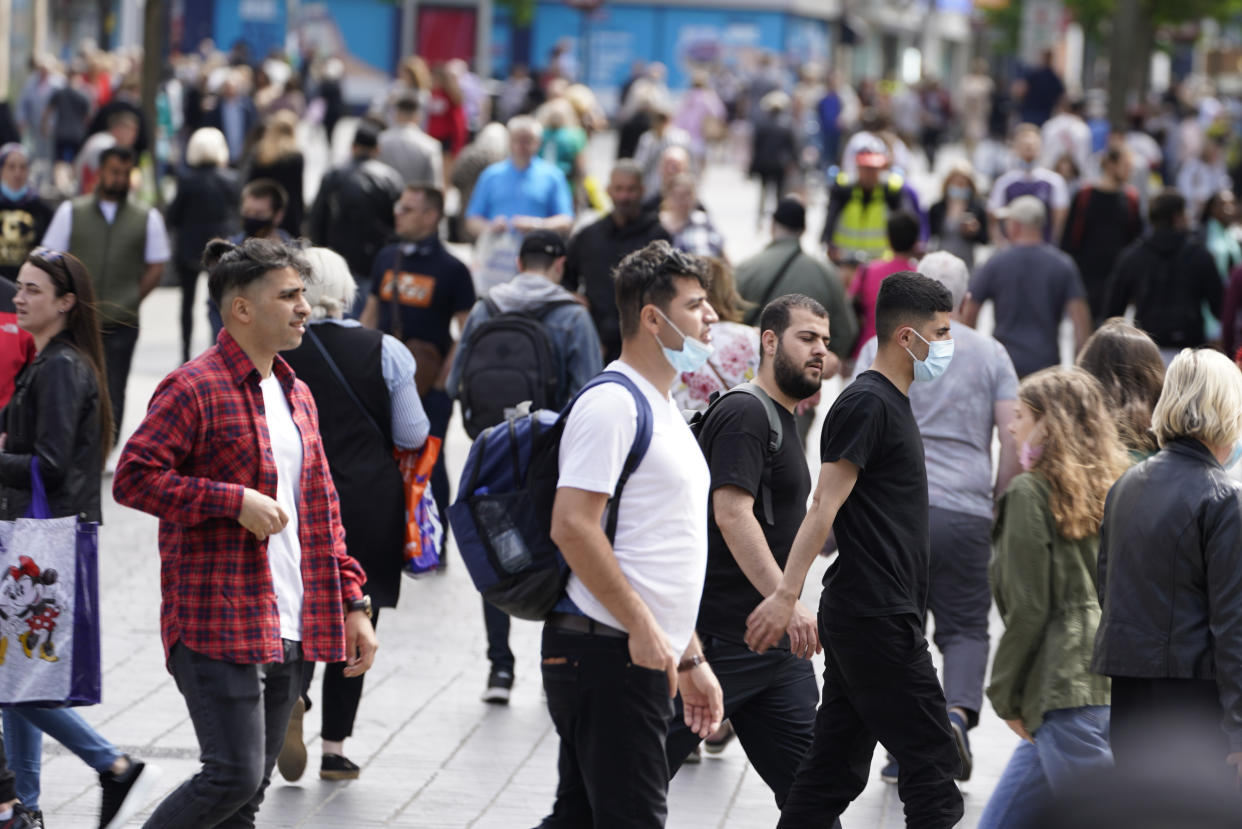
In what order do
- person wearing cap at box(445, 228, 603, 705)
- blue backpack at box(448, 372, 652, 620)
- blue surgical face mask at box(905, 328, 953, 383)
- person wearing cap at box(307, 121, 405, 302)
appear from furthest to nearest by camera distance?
person wearing cap at box(307, 121, 405, 302) < person wearing cap at box(445, 228, 603, 705) < blue surgical face mask at box(905, 328, 953, 383) < blue backpack at box(448, 372, 652, 620)

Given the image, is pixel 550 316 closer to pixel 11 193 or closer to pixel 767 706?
pixel 767 706

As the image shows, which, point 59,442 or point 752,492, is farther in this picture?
point 59,442

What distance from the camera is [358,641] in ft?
16.6

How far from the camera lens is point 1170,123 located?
3338cm

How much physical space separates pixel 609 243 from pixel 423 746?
3.99 meters

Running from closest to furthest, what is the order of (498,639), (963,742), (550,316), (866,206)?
(963,742) < (498,639) < (550,316) < (866,206)

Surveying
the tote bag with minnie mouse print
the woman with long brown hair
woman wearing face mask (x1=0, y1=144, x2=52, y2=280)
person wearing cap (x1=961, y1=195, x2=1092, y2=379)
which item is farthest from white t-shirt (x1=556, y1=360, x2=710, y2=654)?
woman wearing face mask (x1=0, y1=144, x2=52, y2=280)

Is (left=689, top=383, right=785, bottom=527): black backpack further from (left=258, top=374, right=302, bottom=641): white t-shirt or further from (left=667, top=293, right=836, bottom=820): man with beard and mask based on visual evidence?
(left=258, top=374, right=302, bottom=641): white t-shirt

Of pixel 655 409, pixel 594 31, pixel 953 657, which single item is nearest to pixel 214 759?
pixel 655 409

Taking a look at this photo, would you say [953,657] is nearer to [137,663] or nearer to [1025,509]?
[1025,509]

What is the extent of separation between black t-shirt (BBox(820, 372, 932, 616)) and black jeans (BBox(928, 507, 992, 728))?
1706 mm

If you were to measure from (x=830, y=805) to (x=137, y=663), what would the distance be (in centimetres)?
384

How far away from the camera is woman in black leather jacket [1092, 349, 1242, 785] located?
4883 millimetres

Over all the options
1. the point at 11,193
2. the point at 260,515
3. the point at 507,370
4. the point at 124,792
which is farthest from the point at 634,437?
the point at 11,193
